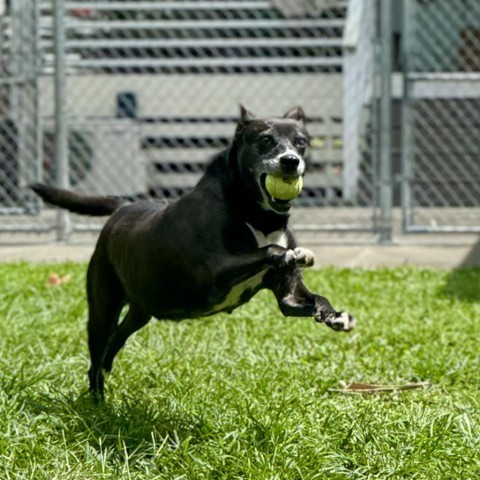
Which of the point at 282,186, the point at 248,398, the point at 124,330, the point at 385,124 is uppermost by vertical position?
the point at 282,186

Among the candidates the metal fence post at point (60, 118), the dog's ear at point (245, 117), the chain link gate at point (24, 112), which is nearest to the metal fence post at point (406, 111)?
the metal fence post at point (60, 118)

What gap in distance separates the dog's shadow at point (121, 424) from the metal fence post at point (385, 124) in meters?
4.30

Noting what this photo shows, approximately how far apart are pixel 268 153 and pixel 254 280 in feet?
1.11

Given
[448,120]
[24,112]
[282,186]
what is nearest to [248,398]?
[282,186]

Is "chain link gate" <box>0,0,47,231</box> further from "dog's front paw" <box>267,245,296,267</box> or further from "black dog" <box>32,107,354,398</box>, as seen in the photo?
"dog's front paw" <box>267,245,296,267</box>

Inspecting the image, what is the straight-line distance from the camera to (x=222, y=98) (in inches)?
386

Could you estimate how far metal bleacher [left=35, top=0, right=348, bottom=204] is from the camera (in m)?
9.17

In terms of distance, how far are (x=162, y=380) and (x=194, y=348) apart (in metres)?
0.66

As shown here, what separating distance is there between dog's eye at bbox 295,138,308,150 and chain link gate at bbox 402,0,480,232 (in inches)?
219

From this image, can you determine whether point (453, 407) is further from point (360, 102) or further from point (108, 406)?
point (360, 102)

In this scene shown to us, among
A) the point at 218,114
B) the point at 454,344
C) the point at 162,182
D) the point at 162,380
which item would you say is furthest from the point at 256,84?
the point at 162,380

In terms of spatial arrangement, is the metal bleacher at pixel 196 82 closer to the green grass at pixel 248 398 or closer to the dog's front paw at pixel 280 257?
the green grass at pixel 248 398

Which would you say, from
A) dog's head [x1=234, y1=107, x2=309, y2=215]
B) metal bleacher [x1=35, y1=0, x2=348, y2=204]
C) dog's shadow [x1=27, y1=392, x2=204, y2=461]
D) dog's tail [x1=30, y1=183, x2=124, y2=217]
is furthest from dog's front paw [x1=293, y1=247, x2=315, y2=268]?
metal bleacher [x1=35, y1=0, x2=348, y2=204]

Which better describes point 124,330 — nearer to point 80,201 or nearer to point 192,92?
point 80,201
